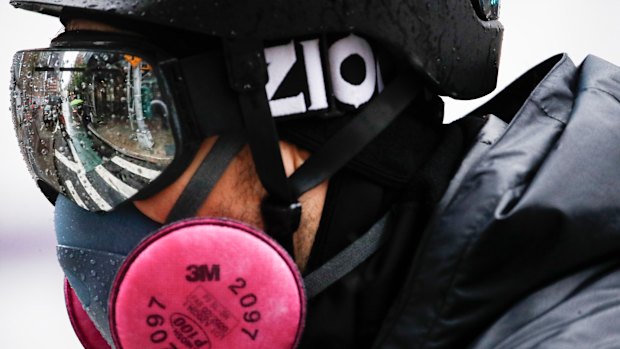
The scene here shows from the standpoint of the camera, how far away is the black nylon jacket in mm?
1019

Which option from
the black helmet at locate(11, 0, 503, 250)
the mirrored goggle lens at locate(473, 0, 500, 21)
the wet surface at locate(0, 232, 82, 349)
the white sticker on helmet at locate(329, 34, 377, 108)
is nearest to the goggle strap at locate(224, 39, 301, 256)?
the black helmet at locate(11, 0, 503, 250)

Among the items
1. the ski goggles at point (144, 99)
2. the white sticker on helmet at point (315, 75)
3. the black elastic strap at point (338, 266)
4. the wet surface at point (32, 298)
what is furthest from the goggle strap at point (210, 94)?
the wet surface at point (32, 298)

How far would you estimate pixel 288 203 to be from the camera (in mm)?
1109

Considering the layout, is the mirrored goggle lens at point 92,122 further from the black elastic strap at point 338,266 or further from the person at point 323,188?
the black elastic strap at point 338,266

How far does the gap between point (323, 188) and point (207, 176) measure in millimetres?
178

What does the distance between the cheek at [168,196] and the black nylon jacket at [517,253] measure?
0.35 meters

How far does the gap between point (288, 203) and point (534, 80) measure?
0.59 meters

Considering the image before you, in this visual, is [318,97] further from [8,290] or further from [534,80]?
[8,290]

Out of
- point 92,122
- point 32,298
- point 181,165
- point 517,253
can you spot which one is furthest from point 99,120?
point 32,298

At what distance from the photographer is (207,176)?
1113mm

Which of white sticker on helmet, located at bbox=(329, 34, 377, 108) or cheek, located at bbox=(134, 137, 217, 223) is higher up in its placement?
white sticker on helmet, located at bbox=(329, 34, 377, 108)

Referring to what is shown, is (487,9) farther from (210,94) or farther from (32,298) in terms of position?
(32,298)

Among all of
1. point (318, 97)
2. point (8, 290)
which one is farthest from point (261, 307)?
point (8, 290)

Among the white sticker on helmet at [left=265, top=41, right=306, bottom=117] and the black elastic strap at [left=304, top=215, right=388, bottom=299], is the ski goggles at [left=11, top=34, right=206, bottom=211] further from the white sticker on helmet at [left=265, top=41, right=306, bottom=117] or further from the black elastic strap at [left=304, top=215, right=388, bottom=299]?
the black elastic strap at [left=304, top=215, right=388, bottom=299]
